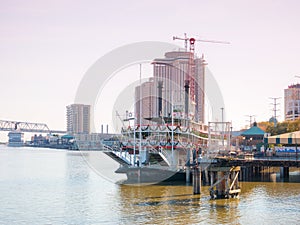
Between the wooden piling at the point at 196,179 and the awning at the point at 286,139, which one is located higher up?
the awning at the point at 286,139

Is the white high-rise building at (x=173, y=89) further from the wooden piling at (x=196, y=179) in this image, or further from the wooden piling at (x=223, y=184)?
the wooden piling at (x=223, y=184)

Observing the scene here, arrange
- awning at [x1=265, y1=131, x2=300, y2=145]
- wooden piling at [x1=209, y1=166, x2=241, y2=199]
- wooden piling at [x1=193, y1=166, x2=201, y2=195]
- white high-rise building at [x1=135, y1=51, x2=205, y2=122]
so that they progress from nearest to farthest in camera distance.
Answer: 1. wooden piling at [x1=209, y1=166, x2=241, y2=199]
2. wooden piling at [x1=193, y1=166, x2=201, y2=195]
3. awning at [x1=265, y1=131, x2=300, y2=145]
4. white high-rise building at [x1=135, y1=51, x2=205, y2=122]

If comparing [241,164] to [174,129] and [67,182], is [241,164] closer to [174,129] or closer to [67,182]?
[174,129]

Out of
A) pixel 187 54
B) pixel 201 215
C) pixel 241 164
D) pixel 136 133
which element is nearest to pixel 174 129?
pixel 136 133

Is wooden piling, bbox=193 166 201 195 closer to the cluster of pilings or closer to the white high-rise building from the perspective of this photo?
the cluster of pilings

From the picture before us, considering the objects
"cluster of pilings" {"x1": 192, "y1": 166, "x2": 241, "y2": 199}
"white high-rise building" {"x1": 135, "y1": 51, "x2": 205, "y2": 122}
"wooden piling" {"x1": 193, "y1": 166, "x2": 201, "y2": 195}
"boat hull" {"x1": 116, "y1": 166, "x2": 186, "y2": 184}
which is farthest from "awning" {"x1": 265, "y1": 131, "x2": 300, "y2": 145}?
"wooden piling" {"x1": 193, "y1": 166, "x2": 201, "y2": 195}

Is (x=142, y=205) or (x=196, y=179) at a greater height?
(x=196, y=179)

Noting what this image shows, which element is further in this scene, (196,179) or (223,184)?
(196,179)

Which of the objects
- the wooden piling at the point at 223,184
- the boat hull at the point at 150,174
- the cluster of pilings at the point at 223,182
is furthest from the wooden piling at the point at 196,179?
the boat hull at the point at 150,174

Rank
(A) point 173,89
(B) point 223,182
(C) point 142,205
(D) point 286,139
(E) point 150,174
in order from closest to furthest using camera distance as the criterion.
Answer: (C) point 142,205 → (B) point 223,182 → (E) point 150,174 → (D) point 286,139 → (A) point 173,89

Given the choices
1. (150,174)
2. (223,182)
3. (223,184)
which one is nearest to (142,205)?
(223,184)

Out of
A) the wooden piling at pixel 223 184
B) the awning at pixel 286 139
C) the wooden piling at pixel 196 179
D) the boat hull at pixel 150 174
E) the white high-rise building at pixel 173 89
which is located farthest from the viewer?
the white high-rise building at pixel 173 89

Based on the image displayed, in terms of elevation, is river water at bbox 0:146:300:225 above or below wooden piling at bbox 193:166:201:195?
below

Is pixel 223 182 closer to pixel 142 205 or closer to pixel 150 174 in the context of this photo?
pixel 142 205
